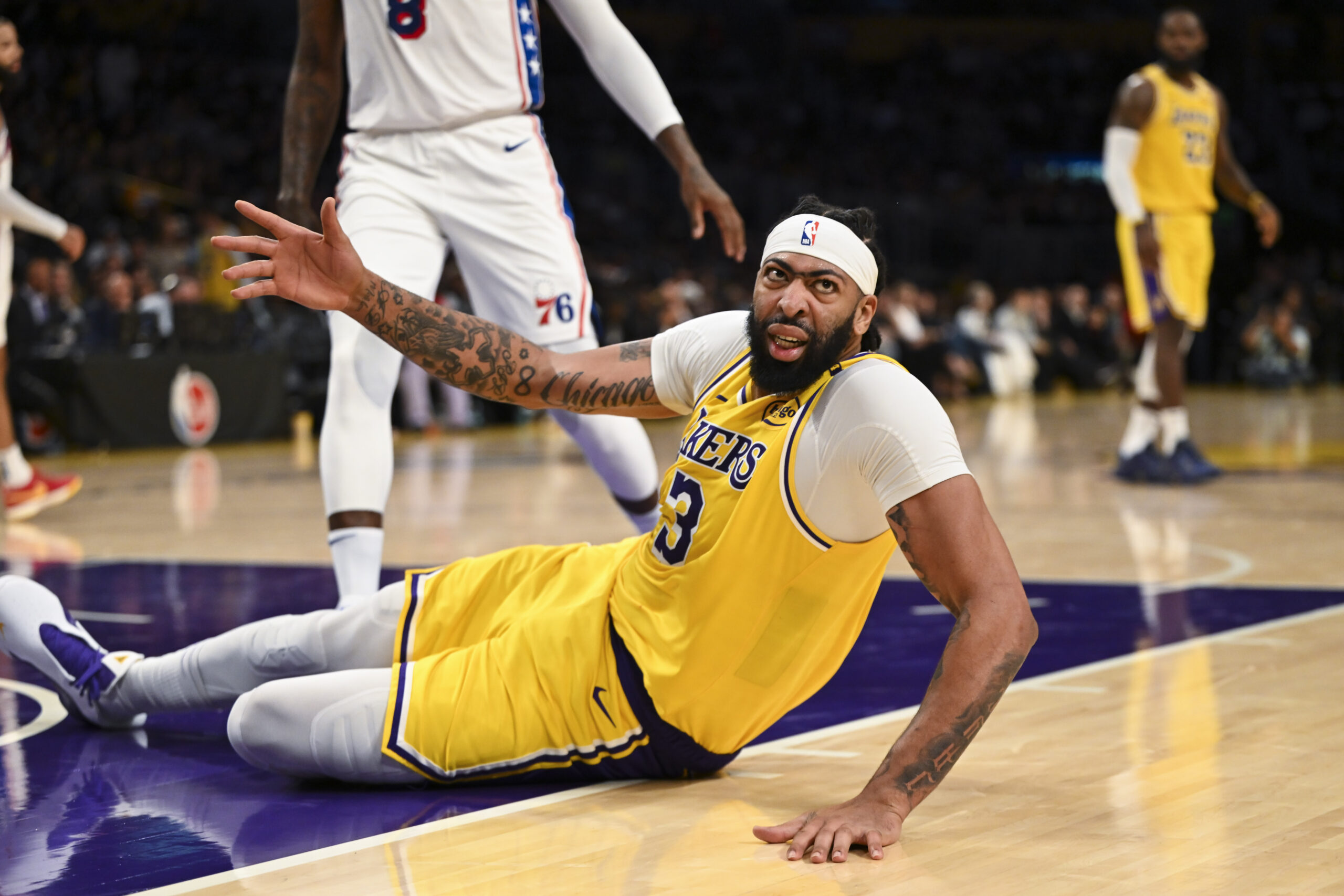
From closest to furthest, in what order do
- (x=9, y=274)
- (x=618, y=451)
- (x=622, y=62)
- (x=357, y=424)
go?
1. (x=357, y=424)
2. (x=618, y=451)
3. (x=622, y=62)
4. (x=9, y=274)

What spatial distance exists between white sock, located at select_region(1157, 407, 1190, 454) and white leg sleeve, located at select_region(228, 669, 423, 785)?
21.2 ft

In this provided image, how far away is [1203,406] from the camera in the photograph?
16.9 meters

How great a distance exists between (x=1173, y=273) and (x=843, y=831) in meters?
6.69

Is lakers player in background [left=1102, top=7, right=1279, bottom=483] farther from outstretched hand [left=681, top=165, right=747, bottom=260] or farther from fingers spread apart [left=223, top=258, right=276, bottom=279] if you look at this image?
fingers spread apart [left=223, top=258, right=276, bottom=279]

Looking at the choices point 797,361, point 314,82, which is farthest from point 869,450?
point 314,82

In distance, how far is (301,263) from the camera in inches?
114

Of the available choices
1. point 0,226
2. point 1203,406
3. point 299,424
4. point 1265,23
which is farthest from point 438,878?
point 1265,23

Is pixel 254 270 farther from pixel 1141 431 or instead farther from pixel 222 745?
pixel 1141 431

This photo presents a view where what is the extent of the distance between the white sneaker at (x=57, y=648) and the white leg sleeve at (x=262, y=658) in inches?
1.7

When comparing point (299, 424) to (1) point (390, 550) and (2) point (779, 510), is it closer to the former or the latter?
(1) point (390, 550)

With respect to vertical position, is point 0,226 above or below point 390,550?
above

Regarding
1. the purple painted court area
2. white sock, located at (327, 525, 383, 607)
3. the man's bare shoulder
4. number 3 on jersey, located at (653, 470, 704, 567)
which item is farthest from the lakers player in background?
number 3 on jersey, located at (653, 470, 704, 567)

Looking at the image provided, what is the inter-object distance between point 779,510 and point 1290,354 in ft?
63.0

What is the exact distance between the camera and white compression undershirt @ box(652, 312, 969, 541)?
2.63 meters
